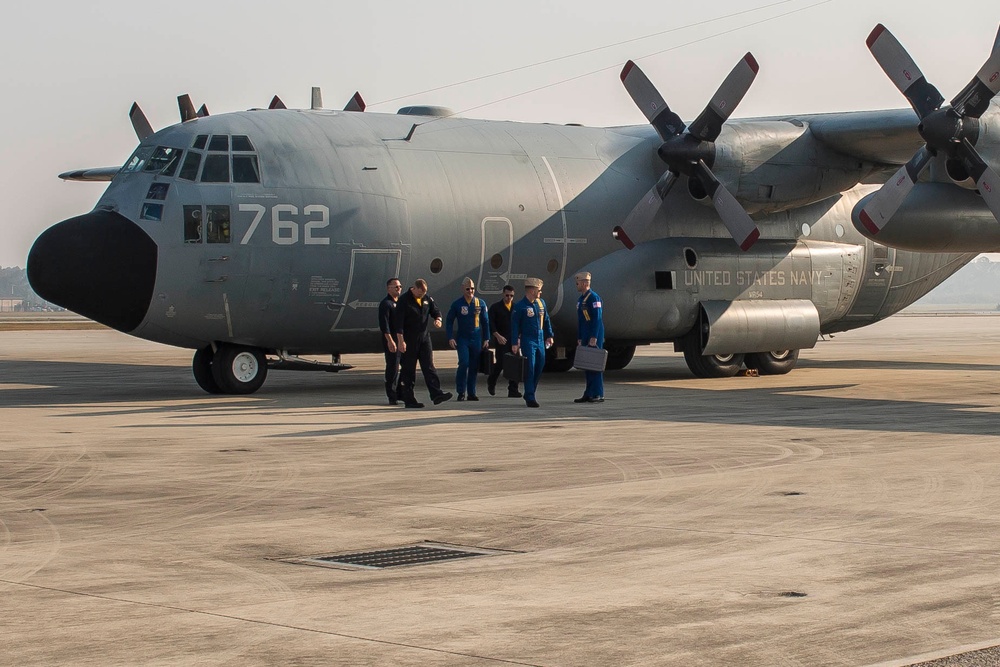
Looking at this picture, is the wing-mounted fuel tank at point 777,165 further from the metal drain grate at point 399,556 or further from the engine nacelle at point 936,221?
the metal drain grate at point 399,556

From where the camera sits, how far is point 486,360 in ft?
64.6

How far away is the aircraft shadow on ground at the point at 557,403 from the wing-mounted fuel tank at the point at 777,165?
10.9 feet

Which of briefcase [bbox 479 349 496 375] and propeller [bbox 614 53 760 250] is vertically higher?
propeller [bbox 614 53 760 250]

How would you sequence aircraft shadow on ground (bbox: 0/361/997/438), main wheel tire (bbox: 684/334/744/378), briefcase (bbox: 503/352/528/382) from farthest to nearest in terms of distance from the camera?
1. main wheel tire (bbox: 684/334/744/378)
2. briefcase (bbox: 503/352/528/382)
3. aircraft shadow on ground (bbox: 0/361/997/438)

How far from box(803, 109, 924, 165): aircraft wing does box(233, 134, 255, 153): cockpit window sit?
33.7ft

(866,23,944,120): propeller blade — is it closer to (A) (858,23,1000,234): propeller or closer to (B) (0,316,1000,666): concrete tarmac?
(A) (858,23,1000,234): propeller

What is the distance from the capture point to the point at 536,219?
72.8 feet

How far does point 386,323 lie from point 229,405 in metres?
2.52

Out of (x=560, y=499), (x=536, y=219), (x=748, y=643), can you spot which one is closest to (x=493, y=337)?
(x=536, y=219)

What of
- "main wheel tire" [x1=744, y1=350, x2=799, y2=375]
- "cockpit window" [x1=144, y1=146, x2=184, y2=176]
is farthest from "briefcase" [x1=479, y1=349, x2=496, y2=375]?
"main wheel tire" [x1=744, y1=350, x2=799, y2=375]

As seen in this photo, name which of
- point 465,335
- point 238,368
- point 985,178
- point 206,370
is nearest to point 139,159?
point 206,370

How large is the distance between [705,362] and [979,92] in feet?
21.9

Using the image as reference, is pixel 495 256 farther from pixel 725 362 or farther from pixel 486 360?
pixel 725 362

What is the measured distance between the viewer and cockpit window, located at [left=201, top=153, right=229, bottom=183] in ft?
64.2
